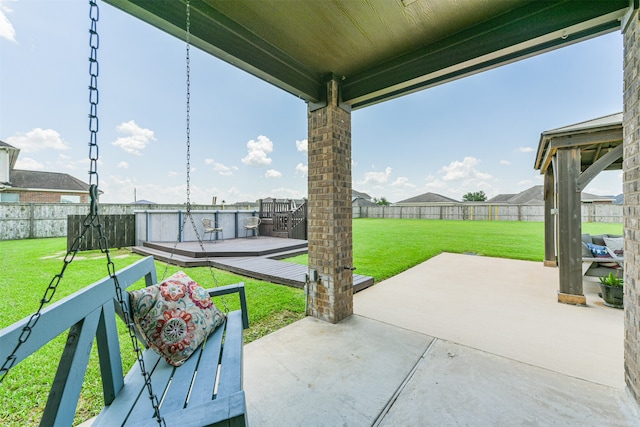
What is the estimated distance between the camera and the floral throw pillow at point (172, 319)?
1.61m

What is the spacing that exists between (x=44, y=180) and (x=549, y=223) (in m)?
25.6

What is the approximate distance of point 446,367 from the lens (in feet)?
7.75

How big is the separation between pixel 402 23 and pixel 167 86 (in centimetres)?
550

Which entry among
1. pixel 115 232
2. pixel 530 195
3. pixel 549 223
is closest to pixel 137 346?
pixel 549 223

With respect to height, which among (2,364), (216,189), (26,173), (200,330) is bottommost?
(200,330)

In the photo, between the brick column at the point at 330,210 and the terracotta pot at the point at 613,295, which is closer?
the brick column at the point at 330,210

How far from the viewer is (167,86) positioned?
572cm

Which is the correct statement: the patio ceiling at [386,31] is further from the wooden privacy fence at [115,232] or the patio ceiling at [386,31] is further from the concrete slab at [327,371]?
the wooden privacy fence at [115,232]

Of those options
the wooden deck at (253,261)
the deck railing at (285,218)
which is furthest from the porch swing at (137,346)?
the deck railing at (285,218)

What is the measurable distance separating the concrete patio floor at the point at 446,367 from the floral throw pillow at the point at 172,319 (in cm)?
70

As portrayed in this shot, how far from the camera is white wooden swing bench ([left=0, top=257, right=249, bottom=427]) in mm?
1005

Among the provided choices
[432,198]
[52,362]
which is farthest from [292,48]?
[432,198]

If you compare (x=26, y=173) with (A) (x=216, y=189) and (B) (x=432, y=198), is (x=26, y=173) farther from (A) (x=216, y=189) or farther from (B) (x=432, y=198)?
(B) (x=432, y=198)

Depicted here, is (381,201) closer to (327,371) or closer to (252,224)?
(252,224)
